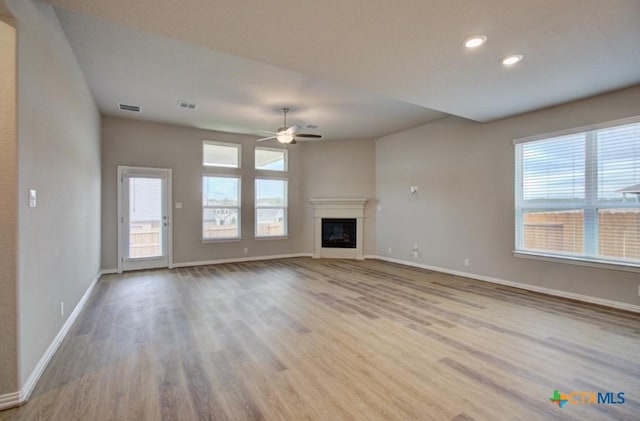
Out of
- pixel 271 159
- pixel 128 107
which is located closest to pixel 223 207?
pixel 271 159

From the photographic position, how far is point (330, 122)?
6.21m

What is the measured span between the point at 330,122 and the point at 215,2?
4.14 m

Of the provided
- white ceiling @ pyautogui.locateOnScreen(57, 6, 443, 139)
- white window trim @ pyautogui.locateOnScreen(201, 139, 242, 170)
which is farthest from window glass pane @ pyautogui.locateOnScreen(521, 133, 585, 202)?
white window trim @ pyautogui.locateOnScreen(201, 139, 242, 170)

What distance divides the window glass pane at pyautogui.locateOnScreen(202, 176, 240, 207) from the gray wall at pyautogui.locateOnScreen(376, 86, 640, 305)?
3.59 m

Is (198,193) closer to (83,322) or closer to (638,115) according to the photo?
(83,322)

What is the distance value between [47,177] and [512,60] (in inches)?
176

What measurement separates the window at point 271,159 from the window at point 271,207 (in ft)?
1.08

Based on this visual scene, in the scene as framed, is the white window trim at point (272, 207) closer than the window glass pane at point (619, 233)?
No

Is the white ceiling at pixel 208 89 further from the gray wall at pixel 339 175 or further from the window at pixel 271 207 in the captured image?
the window at pixel 271 207

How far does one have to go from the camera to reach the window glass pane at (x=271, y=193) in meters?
7.61

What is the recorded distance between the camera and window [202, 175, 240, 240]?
22.7 feet

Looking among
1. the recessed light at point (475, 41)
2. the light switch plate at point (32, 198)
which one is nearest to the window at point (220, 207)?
the light switch plate at point (32, 198)

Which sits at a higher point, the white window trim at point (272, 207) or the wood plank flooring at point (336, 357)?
the white window trim at point (272, 207)

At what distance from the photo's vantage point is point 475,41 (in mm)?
2703
